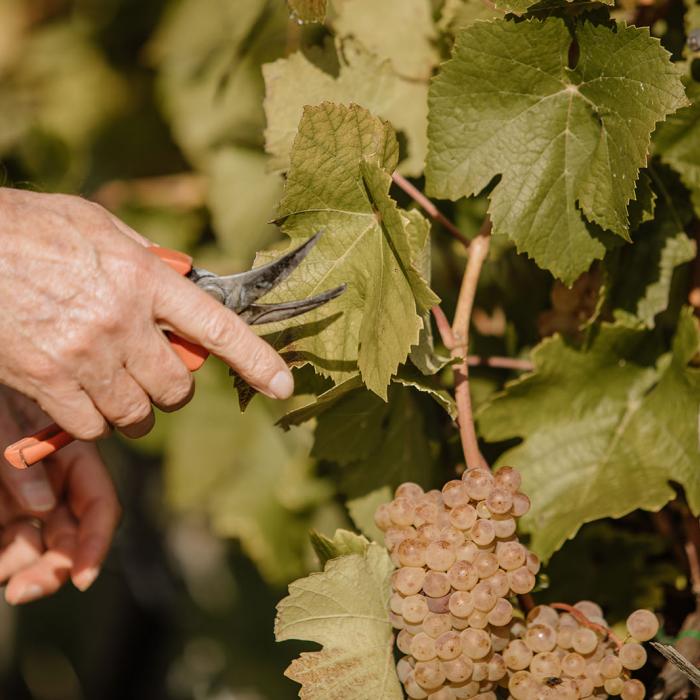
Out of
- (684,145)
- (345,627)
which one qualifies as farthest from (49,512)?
(684,145)

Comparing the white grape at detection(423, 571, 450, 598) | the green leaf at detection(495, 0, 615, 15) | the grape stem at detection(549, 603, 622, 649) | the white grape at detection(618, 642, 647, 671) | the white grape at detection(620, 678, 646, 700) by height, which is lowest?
the white grape at detection(620, 678, 646, 700)

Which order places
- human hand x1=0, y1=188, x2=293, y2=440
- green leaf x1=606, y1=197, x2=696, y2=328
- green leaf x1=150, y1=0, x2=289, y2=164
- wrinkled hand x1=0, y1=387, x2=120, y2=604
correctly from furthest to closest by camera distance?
green leaf x1=150, y1=0, x2=289, y2=164 < wrinkled hand x1=0, y1=387, x2=120, y2=604 < green leaf x1=606, y1=197, x2=696, y2=328 < human hand x1=0, y1=188, x2=293, y2=440

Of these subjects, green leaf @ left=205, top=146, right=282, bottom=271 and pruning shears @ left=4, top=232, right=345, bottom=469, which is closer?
pruning shears @ left=4, top=232, right=345, bottom=469

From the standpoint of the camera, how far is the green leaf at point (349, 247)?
1.03 metres

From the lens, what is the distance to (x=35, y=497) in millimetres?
1489

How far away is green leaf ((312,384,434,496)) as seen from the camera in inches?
50.5

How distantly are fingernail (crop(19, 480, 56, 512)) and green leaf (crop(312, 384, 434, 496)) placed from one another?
484 millimetres

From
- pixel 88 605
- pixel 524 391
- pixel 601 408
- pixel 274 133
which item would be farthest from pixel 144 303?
pixel 88 605

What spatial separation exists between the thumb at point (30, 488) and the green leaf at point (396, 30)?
0.82 meters

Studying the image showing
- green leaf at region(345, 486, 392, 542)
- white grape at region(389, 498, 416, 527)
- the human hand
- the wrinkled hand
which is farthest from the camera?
the wrinkled hand

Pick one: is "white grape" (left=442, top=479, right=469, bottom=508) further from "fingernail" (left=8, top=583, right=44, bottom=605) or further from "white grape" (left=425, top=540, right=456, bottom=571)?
"fingernail" (left=8, top=583, right=44, bottom=605)

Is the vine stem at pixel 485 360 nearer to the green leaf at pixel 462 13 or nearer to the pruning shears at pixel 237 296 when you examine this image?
the pruning shears at pixel 237 296

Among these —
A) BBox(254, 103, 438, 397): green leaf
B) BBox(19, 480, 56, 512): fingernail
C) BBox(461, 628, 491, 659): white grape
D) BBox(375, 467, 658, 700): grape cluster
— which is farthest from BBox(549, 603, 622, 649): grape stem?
BBox(19, 480, 56, 512): fingernail

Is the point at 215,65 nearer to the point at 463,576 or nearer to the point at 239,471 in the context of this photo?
the point at 239,471
